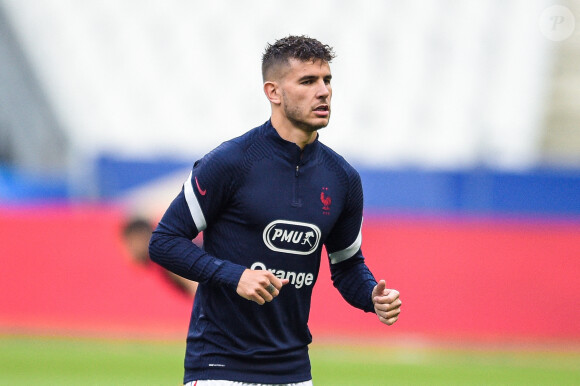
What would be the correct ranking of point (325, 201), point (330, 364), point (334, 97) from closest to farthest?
point (325, 201)
point (330, 364)
point (334, 97)

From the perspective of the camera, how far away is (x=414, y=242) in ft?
40.0

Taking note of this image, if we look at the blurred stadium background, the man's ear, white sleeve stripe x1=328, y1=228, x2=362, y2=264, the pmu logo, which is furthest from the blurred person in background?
the pmu logo

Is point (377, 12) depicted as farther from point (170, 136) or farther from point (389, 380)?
point (389, 380)

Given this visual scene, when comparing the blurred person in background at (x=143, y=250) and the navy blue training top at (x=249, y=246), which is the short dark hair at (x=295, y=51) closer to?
the navy blue training top at (x=249, y=246)

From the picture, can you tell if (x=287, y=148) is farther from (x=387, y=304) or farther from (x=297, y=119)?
(x=387, y=304)

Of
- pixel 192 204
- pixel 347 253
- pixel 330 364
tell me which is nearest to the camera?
pixel 192 204

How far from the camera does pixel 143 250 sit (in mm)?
12008

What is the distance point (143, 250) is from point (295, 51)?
7913mm

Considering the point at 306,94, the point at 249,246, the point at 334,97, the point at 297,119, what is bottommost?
the point at 249,246

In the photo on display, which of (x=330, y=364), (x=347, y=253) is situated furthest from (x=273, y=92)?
(x=330, y=364)

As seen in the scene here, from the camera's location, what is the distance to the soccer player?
4.19m

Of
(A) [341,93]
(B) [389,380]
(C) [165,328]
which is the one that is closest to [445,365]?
(B) [389,380]

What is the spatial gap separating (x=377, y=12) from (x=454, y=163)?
178 inches

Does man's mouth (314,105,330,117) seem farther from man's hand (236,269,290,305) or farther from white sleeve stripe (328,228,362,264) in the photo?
man's hand (236,269,290,305)
